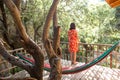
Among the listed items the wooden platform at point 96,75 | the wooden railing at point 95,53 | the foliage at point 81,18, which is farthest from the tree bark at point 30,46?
the foliage at point 81,18

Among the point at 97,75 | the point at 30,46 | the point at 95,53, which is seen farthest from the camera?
the point at 95,53

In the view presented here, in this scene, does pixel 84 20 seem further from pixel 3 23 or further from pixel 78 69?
pixel 78 69

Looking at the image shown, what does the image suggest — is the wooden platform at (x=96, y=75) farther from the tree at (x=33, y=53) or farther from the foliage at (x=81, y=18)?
the foliage at (x=81, y=18)

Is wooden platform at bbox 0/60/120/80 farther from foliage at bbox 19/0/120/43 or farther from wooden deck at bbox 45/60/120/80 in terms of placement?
foliage at bbox 19/0/120/43

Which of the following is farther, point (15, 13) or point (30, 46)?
point (30, 46)

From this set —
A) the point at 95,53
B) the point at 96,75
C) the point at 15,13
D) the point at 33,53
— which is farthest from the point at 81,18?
the point at 15,13

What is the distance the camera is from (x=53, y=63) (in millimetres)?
1914

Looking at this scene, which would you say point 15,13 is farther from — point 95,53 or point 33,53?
point 95,53

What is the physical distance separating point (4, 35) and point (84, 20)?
9.93 ft

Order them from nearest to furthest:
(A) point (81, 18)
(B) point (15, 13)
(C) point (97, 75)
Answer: (B) point (15, 13), (C) point (97, 75), (A) point (81, 18)

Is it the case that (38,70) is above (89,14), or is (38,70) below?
below

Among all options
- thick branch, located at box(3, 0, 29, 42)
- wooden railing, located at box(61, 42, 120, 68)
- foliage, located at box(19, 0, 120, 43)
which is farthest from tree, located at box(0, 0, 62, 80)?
foliage, located at box(19, 0, 120, 43)

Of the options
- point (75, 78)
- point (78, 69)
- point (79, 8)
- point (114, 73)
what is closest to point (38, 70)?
point (78, 69)

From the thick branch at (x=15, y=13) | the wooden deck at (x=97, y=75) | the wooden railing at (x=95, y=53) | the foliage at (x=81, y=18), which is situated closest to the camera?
the thick branch at (x=15, y=13)
